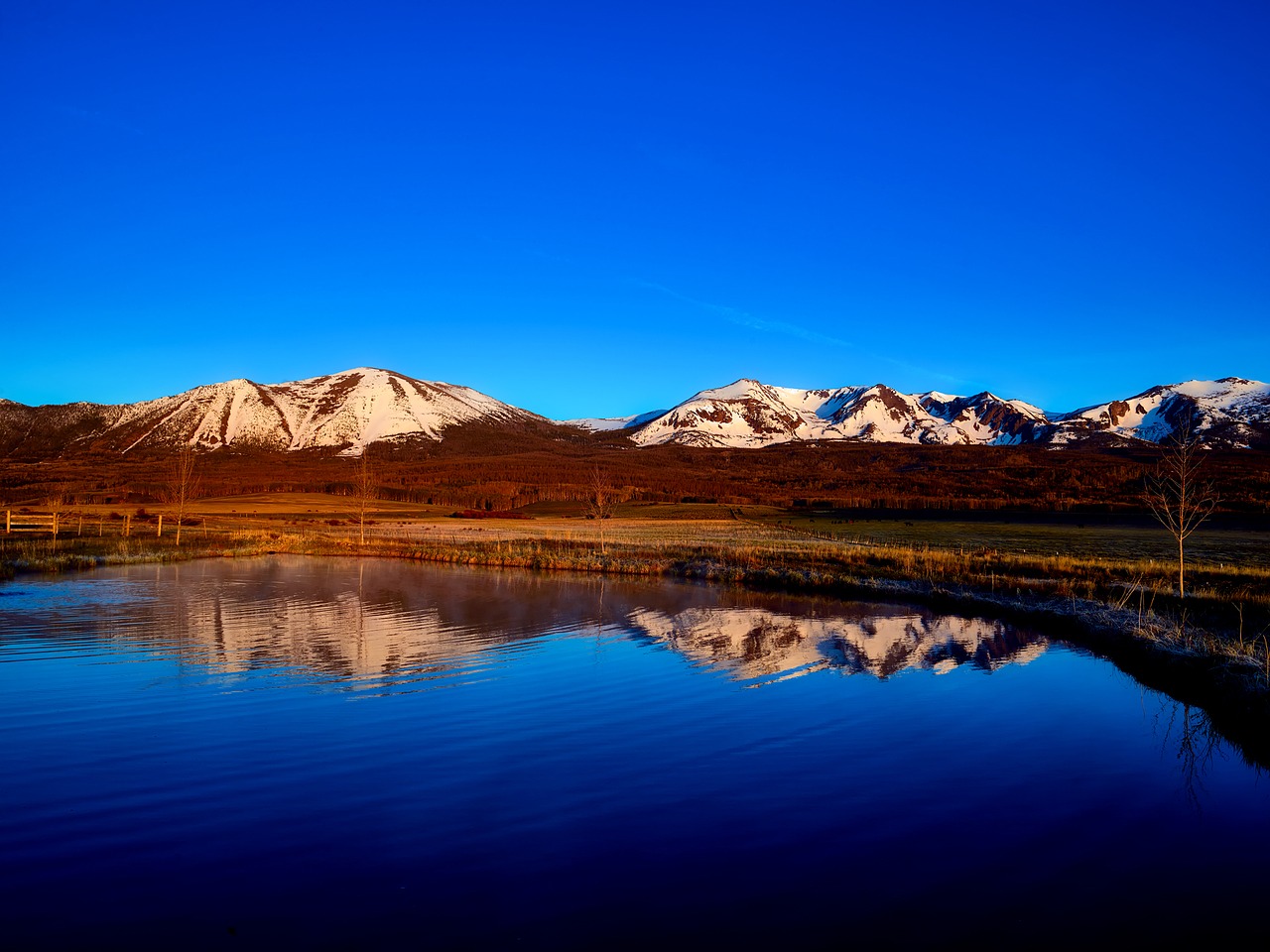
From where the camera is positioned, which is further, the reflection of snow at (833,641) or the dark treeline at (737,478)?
the dark treeline at (737,478)

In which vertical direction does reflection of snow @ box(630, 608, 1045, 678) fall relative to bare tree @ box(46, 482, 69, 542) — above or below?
below

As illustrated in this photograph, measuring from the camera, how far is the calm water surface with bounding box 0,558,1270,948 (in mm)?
6152

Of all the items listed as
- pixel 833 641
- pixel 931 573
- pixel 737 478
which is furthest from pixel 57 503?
pixel 737 478

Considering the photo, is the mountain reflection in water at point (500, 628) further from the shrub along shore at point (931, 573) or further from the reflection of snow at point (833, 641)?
the shrub along shore at point (931, 573)

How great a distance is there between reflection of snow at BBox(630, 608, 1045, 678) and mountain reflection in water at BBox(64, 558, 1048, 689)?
0.04 m

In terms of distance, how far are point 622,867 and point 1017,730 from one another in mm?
7178

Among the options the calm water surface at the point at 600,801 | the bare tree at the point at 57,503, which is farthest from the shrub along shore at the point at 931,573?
Answer: the calm water surface at the point at 600,801

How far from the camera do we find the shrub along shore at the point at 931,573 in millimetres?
15117

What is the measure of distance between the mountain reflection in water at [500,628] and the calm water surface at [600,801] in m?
0.25

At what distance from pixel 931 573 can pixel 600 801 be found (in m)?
26.0

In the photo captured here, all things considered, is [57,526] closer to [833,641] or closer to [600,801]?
[833,641]

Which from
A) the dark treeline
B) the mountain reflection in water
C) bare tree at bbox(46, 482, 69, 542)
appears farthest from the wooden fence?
the dark treeline

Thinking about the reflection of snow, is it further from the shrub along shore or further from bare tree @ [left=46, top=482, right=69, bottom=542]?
bare tree @ [left=46, top=482, right=69, bottom=542]

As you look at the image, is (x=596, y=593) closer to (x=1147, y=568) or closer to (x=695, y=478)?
(x=1147, y=568)
